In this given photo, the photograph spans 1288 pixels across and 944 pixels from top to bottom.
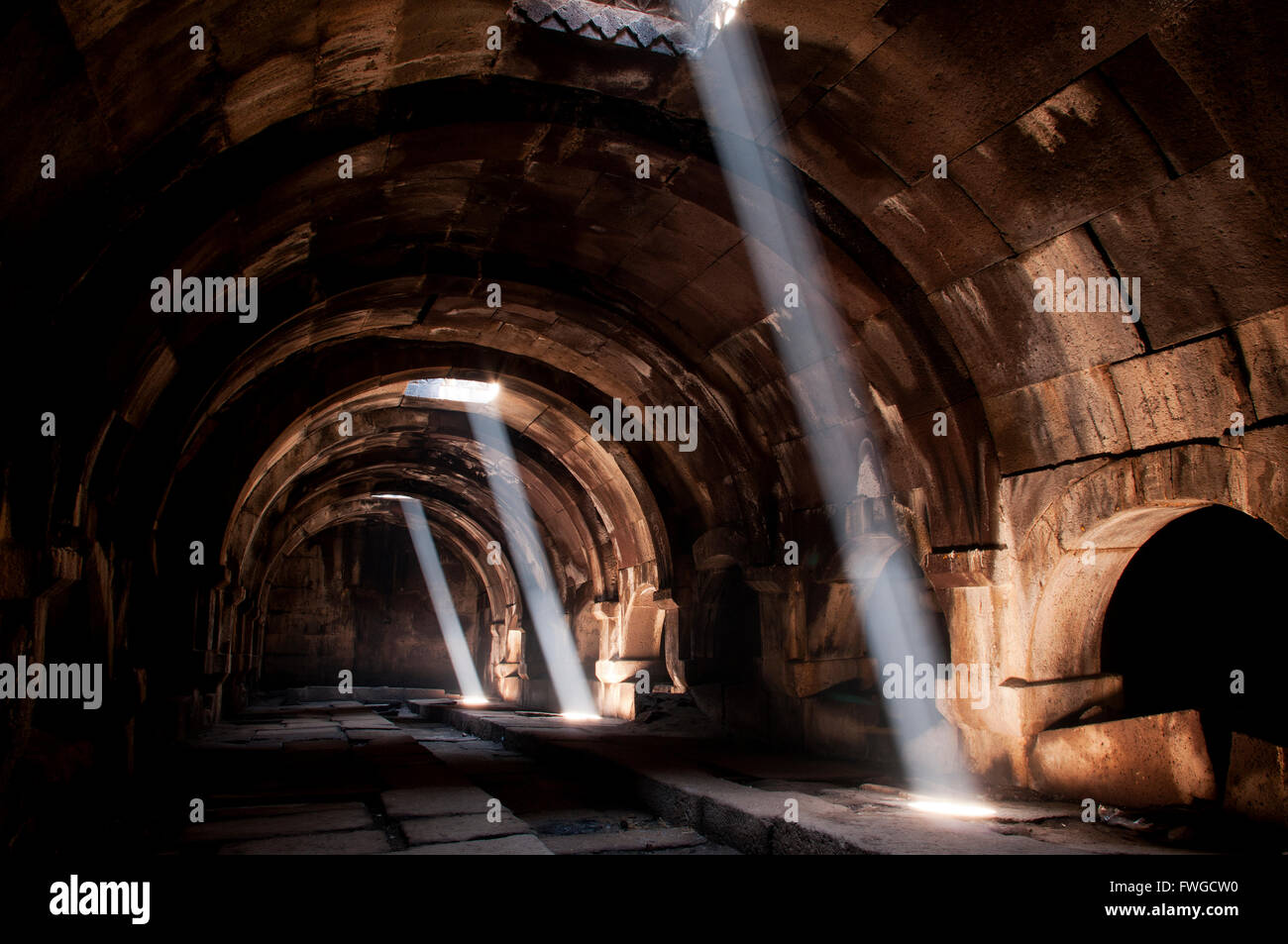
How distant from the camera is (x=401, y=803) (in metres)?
4.96

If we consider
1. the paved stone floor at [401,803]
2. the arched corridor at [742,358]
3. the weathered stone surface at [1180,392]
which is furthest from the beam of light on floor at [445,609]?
the weathered stone surface at [1180,392]

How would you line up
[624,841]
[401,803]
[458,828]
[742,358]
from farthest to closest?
[742,358]
[401,803]
[624,841]
[458,828]

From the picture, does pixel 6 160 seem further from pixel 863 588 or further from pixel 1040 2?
pixel 863 588

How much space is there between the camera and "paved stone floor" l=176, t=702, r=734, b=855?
4031mm

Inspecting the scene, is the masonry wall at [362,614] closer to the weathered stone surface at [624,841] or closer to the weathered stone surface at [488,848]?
the weathered stone surface at [624,841]

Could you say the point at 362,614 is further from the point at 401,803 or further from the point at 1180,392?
the point at 1180,392

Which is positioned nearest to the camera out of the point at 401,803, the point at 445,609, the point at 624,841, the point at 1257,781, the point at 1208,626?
the point at 1257,781

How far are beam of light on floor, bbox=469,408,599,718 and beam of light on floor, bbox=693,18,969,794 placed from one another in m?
5.71

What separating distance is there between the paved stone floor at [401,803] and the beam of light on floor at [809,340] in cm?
205

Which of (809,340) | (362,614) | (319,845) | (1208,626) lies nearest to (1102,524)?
(1208,626)

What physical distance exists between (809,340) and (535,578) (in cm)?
924

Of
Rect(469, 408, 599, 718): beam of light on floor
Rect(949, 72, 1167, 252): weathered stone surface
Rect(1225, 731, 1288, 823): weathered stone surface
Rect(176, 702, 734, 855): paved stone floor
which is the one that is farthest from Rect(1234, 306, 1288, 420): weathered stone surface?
Rect(469, 408, 599, 718): beam of light on floor
